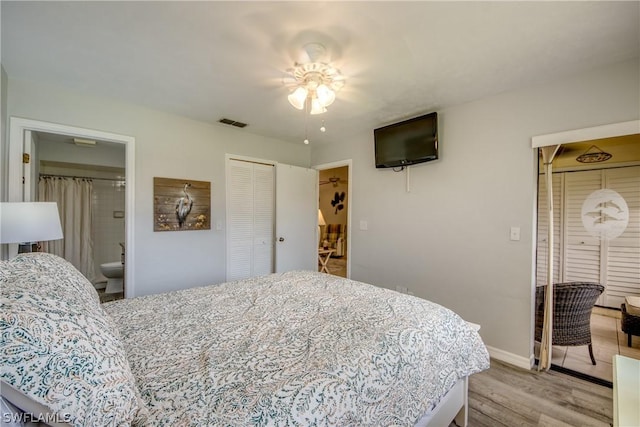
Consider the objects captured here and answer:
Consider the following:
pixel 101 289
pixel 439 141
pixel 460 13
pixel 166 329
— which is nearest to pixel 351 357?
pixel 166 329

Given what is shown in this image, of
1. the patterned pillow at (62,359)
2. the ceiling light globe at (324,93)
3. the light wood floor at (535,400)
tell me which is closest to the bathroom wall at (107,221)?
the ceiling light globe at (324,93)

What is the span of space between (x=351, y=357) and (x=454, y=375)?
0.75 meters

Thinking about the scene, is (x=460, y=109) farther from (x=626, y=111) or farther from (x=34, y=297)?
(x=34, y=297)

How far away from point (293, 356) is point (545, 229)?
2.40 meters

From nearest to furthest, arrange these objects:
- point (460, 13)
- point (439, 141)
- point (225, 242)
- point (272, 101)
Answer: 1. point (460, 13)
2. point (272, 101)
3. point (439, 141)
4. point (225, 242)

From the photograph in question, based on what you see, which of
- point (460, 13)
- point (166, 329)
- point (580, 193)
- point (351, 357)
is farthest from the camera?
A: point (580, 193)

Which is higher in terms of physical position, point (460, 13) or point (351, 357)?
point (460, 13)

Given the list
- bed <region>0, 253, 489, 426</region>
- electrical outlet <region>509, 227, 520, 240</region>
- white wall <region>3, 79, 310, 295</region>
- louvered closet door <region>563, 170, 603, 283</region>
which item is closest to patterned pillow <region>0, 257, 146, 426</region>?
bed <region>0, 253, 489, 426</region>

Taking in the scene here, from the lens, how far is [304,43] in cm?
170

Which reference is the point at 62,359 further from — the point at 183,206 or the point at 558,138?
the point at 558,138

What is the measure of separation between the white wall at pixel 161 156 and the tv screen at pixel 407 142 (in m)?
1.72

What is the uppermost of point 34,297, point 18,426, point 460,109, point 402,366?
point 460,109

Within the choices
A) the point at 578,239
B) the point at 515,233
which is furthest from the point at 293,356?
the point at 578,239

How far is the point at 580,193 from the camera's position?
7.51 ft
